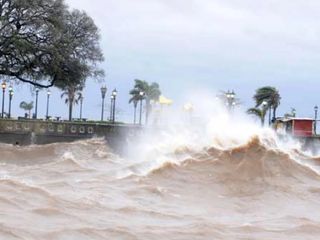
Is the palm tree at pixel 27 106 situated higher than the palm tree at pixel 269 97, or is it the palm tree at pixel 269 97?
the palm tree at pixel 269 97

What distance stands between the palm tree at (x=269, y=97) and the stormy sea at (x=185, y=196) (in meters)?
81.8

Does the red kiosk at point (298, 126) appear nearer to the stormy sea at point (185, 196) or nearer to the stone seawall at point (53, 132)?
the stone seawall at point (53, 132)

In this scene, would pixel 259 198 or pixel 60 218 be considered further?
pixel 259 198

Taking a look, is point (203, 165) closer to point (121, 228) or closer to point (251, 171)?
point (251, 171)

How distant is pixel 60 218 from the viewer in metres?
10.4

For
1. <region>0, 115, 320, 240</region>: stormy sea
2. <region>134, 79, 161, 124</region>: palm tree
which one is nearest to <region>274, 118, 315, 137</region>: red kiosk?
<region>0, 115, 320, 240</region>: stormy sea

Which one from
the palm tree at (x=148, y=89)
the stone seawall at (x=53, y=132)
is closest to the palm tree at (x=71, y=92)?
the stone seawall at (x=53, y=132)

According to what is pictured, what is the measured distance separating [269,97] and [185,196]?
92309 mm

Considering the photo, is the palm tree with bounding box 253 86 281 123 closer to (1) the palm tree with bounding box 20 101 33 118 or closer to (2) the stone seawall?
(1) the palm tree with bounding box 20 101 33 118

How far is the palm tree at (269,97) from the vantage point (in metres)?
104

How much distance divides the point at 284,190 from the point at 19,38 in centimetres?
2739

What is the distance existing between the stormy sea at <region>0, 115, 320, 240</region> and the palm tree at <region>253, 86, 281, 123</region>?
8185 centimetres

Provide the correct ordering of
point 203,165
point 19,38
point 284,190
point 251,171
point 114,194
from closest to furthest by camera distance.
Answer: point 114,194 → point 284,190 → point 251,171 → point 203,165 → point 19,38

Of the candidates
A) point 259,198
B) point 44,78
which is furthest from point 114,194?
point 44,78
